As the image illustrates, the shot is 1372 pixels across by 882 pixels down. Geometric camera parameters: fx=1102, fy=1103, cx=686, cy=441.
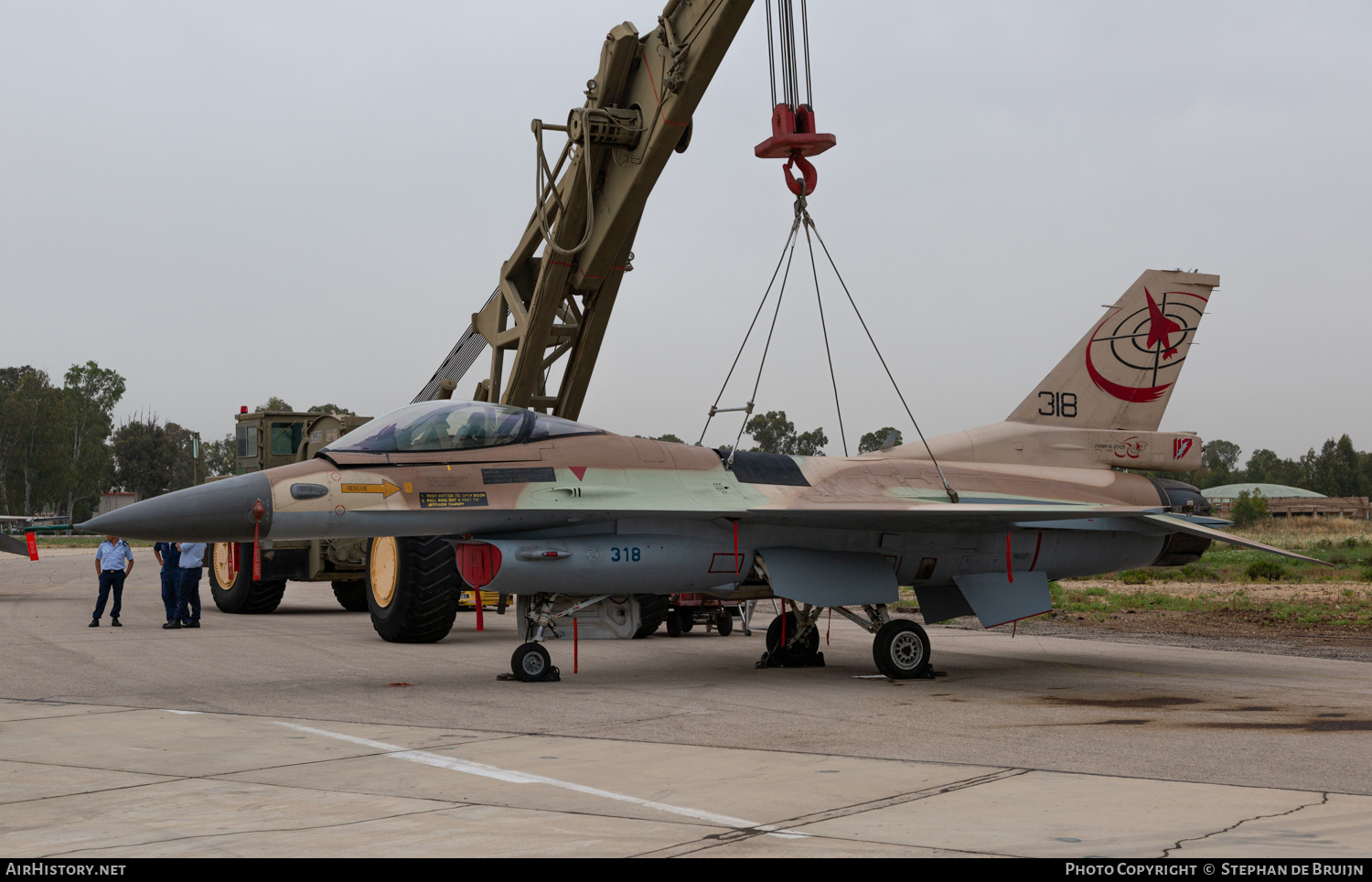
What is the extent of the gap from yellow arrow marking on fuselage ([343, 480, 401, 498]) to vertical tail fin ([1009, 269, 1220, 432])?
761 cm

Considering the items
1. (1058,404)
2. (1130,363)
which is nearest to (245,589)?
(1058,404)

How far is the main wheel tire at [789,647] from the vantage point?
12.6 metres

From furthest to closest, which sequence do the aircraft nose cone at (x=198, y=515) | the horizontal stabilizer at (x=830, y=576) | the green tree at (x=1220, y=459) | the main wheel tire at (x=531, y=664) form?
the green tree at (x=1220, y=459) < the horizontal stabilizer at (x=830, y=576) < the main wheel tire at (x=531, y=664) < the aircraft nose cone at (x=198, y=515)

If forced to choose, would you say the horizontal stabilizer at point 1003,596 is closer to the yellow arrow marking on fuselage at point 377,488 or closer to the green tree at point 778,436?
the yellow arrow marking on fuselage at point 377,488

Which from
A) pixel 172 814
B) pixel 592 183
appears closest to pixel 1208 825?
pixel 172 814

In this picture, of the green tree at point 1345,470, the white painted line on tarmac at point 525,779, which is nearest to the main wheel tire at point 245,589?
the white painted line on tarmac at point 525,779

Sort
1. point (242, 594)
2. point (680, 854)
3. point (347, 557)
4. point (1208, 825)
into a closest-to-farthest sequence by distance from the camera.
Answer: point (680, 854) → point (1208, 825) → point (347, 557) → point (242, 594)

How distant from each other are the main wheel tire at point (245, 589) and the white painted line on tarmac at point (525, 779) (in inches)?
507

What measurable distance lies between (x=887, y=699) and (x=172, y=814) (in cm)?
626

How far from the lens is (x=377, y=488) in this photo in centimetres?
1002

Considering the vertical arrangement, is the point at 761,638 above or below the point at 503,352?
below

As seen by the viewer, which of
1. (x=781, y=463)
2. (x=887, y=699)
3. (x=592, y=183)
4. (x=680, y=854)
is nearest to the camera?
(x=680, y=854)

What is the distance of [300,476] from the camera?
32.3ft

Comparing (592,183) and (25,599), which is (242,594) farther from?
(592,183)
